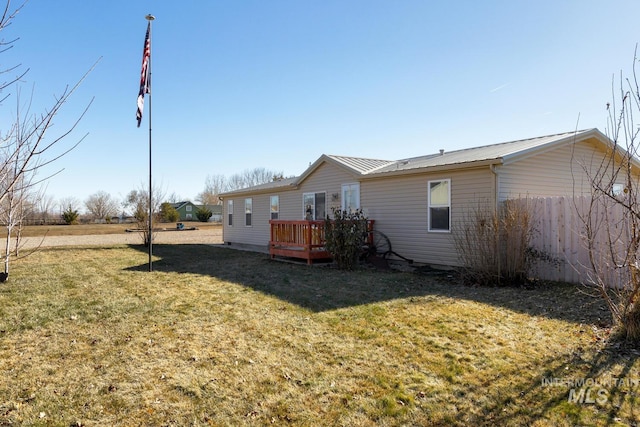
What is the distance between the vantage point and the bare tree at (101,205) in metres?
54.4

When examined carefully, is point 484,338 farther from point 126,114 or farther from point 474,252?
point 126,114

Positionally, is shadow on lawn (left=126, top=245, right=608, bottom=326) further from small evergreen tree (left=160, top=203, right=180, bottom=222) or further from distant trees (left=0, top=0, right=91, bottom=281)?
small evergreen tree (left=160, top=203, right=180, bottom=222)

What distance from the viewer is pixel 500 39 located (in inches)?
390

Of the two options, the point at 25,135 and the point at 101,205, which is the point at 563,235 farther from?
the point at 101,205

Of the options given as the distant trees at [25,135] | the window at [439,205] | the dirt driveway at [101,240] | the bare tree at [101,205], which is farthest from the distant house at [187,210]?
the distant trees at [25,135]

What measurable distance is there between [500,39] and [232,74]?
827cm

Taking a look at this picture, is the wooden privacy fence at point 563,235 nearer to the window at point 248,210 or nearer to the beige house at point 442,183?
the beige house at point 442,183

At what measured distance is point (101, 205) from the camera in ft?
181

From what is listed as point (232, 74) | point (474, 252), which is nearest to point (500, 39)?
point (474, 252)

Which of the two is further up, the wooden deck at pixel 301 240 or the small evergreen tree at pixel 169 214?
the small evergreen tree at pixel 169 214

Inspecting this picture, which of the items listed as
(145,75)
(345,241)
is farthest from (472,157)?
(145,75)

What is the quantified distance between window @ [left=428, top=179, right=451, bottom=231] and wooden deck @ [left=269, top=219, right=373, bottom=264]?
1.97 meters

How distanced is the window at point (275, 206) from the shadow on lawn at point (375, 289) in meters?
5.41

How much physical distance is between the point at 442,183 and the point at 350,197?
3548 millimetres
